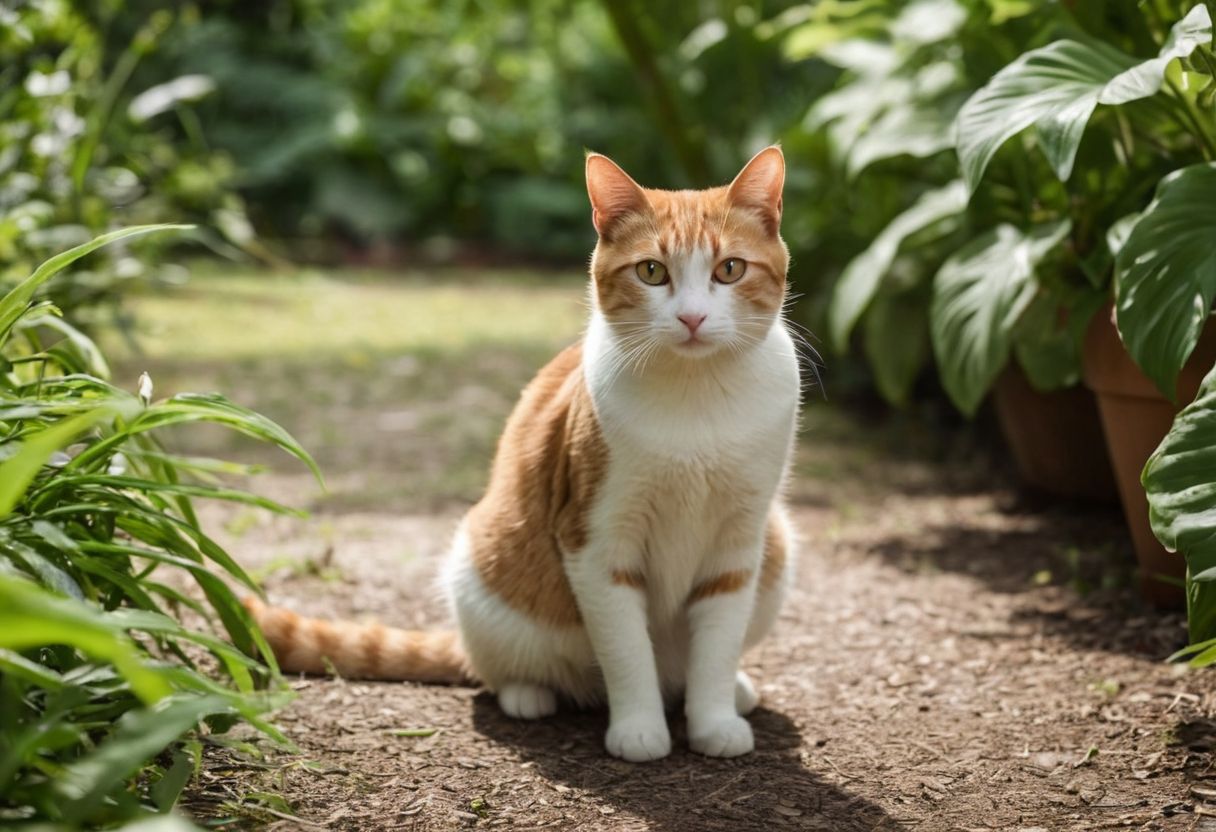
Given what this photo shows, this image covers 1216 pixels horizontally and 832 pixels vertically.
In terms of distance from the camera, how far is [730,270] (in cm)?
222

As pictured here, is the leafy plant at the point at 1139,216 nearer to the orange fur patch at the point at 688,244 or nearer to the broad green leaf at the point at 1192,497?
the broad green leaf at the point at 1192,497

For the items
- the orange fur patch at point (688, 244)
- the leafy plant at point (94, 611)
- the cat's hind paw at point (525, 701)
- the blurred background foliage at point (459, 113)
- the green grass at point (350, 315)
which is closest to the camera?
the leafy plant at point (94, 611)

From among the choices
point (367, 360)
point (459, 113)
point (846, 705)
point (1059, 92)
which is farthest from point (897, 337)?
point (459, 113)

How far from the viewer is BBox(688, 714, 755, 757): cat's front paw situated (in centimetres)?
232

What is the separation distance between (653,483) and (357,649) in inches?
32.3

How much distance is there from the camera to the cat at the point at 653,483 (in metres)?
2.22

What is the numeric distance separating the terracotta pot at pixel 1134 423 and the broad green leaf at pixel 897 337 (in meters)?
1.16

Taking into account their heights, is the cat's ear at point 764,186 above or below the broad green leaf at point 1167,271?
above

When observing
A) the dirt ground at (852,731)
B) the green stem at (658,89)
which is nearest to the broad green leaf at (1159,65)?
the dirt ground at (852,731)

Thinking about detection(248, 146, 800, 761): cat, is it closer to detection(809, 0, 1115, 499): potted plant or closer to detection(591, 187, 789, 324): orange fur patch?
detection(591, 187, 789, 324): orange fur patch

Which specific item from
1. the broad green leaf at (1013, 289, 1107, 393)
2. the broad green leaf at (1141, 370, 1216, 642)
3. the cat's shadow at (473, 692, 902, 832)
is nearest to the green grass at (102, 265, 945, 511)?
the broad green leaf at (1013, 289, 1107, 393)

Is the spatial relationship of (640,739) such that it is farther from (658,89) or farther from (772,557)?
(658,89)

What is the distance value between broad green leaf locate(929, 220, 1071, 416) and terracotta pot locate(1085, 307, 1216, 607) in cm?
21

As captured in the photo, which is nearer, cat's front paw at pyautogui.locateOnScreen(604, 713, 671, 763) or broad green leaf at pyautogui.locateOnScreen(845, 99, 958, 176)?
cat's front paw at pyautogui.locateOnScreen(604, 713, 671, 763)
